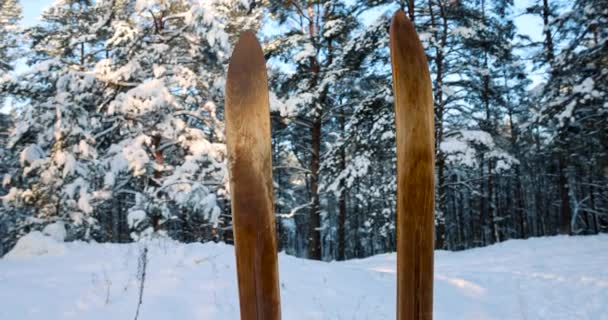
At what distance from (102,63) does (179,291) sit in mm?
6789

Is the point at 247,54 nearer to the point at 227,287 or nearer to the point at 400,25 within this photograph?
the point at 400,25

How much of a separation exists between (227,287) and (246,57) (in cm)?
307

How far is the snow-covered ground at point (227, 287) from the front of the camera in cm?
354

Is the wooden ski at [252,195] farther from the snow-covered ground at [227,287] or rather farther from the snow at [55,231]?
the snow at [55,231]

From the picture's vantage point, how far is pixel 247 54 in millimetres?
2051

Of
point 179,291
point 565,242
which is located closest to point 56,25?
point 179,291

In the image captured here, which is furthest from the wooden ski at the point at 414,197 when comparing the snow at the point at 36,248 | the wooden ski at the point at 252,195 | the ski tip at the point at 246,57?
the snow at the point at 36,248

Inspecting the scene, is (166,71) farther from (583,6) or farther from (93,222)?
(583,6)

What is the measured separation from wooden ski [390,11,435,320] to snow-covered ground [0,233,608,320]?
2.27 metres

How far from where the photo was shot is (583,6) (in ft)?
32.1

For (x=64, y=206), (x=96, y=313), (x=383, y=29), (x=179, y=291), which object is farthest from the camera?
(x=383, y=29)

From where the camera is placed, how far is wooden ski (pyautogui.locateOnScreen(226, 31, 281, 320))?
187 cm

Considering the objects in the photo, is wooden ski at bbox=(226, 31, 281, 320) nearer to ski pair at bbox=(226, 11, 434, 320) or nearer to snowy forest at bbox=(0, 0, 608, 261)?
ski pair at bbox=(226, 11, 434, 320)

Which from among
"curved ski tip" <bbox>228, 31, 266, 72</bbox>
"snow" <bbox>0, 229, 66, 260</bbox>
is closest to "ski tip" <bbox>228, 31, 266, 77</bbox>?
"curved ski tip" <bbox>228, 31, 266, 72</bbox>
